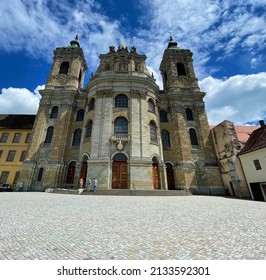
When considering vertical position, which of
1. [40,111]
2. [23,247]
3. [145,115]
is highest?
[40,111]

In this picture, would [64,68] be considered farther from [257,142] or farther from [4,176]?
[257,142]

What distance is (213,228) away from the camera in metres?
5.23

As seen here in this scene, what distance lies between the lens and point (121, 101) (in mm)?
23281

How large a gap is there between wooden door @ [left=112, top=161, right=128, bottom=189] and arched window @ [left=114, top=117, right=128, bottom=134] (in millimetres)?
4255

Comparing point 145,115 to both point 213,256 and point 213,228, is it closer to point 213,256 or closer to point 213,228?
point 213,228

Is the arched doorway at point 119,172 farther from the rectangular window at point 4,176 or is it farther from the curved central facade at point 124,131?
the rectangular window at point 4,176

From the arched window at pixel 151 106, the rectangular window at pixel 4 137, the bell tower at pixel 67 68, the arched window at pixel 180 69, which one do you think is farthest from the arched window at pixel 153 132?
the rectangular window at pixel 4 137

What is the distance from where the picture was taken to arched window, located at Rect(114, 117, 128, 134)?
21.4 metres

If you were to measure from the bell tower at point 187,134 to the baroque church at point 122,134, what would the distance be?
133 millimetres

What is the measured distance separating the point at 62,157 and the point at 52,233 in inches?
774

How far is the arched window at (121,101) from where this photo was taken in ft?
75.4

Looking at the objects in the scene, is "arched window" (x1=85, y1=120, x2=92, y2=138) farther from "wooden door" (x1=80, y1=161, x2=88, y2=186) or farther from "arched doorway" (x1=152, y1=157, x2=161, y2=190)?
"arched doorway" (x1=152, y1=157, x2=161, y2=190)

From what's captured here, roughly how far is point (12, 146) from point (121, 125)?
→ 901 inches

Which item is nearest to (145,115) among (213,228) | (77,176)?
(77,176)
